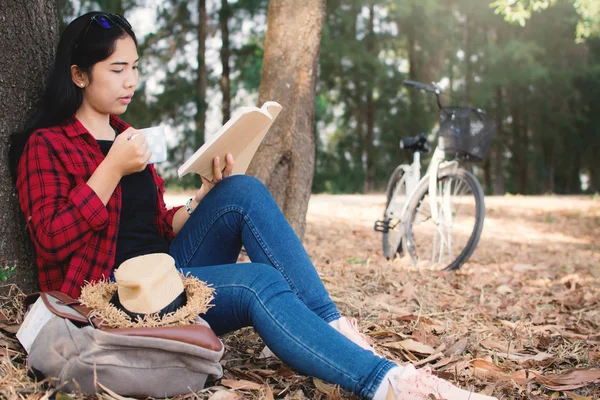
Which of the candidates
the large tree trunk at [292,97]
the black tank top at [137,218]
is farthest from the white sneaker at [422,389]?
the large tree trunk at [292,97]

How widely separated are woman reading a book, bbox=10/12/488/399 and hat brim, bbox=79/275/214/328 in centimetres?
9

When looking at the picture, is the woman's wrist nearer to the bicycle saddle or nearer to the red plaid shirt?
the red plaid shirt

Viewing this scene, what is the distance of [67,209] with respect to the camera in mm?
1879

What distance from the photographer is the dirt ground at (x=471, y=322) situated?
2.11m

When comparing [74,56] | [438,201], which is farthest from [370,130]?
[74,56]

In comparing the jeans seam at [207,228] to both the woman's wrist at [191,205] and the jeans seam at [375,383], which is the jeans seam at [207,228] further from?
the jeans seam at [375,383]

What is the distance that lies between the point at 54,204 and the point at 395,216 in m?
3.46

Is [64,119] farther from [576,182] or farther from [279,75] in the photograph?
[576,182]

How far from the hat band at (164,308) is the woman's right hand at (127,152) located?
0.43 metres

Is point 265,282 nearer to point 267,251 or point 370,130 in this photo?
point 267,251

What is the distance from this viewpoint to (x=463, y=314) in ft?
10.3

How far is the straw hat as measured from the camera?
5.70ft

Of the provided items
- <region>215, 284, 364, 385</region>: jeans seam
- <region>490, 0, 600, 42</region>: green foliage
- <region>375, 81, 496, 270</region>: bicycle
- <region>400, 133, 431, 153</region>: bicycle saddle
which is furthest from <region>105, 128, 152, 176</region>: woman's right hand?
<region>490, 0, 600, 42</region>: green foliage

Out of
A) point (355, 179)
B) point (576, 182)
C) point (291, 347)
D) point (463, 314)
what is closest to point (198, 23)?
point (355, 179)
